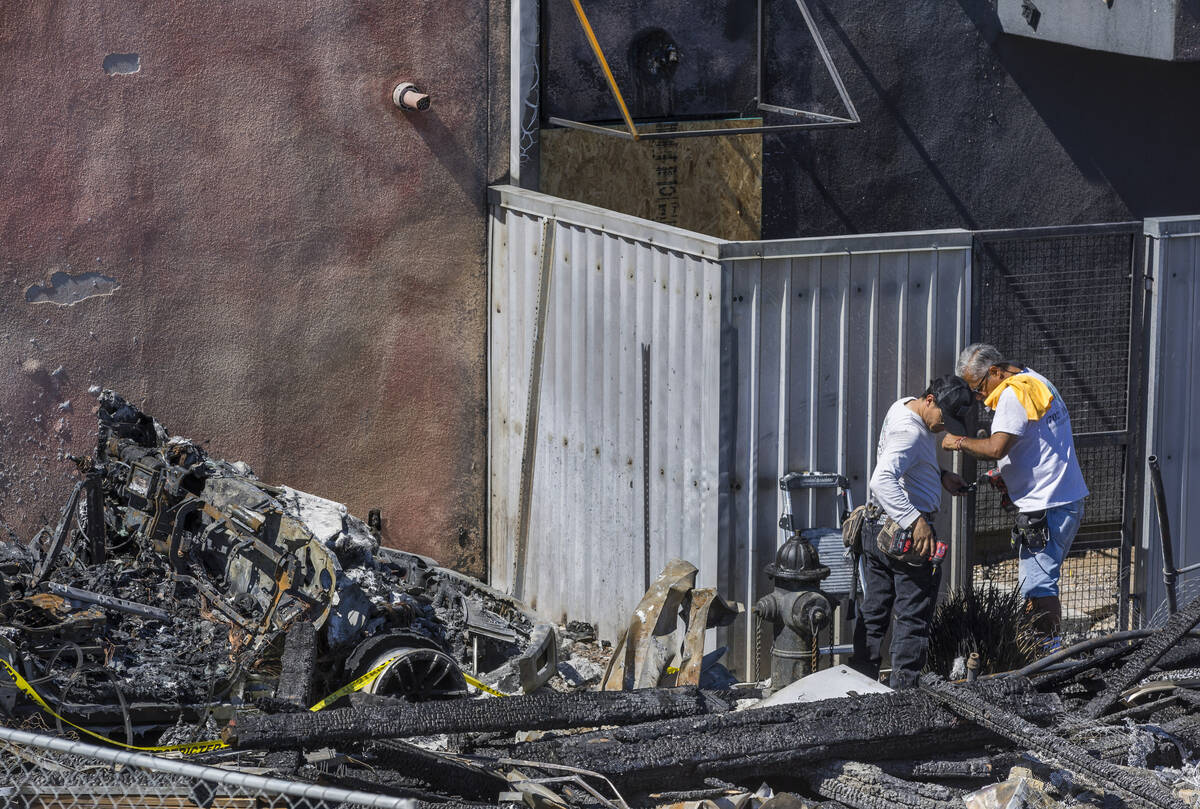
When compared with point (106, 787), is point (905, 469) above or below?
above

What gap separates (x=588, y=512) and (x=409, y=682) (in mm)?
2278

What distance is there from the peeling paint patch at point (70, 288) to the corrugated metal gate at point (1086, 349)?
5.64 m

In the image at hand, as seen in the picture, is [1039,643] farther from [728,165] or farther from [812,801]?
[728,165]

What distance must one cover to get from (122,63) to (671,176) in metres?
4.10

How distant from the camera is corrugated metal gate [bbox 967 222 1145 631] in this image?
8.27 meters

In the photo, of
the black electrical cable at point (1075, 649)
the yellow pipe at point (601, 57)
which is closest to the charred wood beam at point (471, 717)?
the black electrical cable at point (1075, 649)

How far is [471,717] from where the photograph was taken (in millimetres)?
6051

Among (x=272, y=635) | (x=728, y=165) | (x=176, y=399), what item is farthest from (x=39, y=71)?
(x=728, y=165)

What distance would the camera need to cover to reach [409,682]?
7.07 metres

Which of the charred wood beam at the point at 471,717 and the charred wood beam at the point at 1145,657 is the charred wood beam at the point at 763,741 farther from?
the charred wood beam at the point at 1145,657

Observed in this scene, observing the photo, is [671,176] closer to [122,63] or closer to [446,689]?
[122,63]

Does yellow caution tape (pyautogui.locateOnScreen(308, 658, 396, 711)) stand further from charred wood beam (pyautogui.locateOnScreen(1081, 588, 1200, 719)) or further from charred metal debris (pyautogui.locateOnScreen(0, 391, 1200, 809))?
charred wood beam (pyautogui.locateOnScreen(1081, 588, 1200, 719))

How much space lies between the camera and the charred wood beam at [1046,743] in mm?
5598

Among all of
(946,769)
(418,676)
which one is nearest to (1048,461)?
(946,769)
